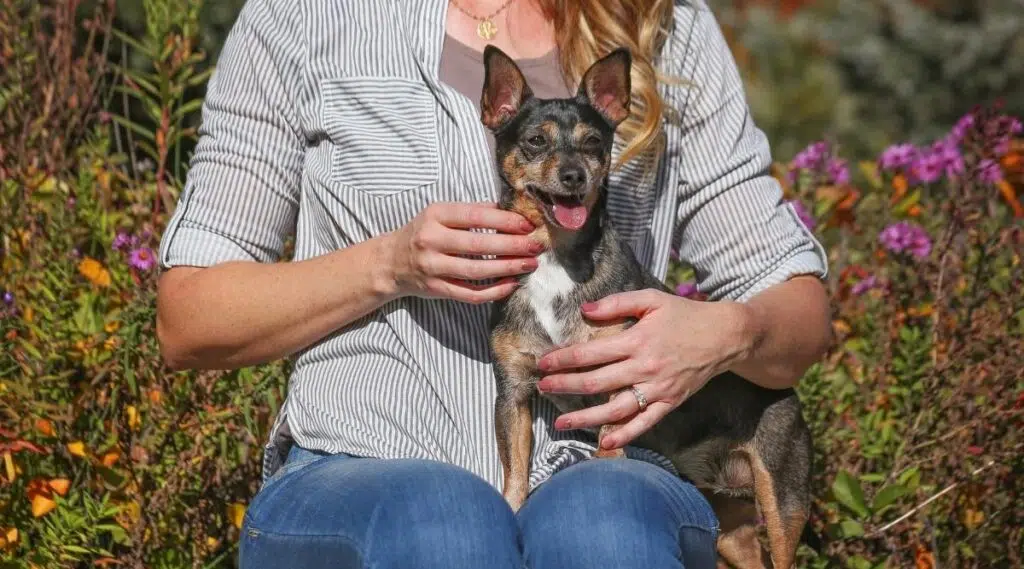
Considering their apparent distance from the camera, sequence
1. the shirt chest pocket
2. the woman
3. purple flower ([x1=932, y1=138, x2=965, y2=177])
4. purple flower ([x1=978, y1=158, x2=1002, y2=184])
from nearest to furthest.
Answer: the woman < the shirt chest pocket < purple flower ([x1=978, y1=158, x2=1002, y2=184]) < purple flower ([x1=932, y1=138, x2=965, y2=177])

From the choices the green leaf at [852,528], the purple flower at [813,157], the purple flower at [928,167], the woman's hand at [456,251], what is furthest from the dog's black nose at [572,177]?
the purple flower at [928,167]

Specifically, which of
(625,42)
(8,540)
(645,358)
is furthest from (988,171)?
(8,540)

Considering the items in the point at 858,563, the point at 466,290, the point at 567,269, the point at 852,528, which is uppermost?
the point at 466,290

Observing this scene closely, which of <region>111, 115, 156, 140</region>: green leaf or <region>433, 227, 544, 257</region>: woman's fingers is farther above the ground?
<region>433, 227, 544, 257</region>: woman's fingers

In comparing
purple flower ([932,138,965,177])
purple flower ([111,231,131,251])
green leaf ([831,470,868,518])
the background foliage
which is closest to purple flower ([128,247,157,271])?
the background foliage

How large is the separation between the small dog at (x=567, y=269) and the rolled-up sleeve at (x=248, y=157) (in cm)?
44

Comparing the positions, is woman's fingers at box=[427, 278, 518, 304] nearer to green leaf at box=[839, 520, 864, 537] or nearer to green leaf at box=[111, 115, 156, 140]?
green leaf at box=[839, 520, 864, 537]

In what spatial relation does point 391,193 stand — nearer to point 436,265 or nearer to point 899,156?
point 436,265

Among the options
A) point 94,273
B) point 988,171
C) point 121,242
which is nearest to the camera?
point 121,242

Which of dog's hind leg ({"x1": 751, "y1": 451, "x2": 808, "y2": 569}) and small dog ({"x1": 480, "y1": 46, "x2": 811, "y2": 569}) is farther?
dog's hind leg ({"x1": 751, "y1": 451, "x2": 808, "y2": 569})

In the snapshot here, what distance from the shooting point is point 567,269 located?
300 centimetres

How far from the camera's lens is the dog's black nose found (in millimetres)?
2795

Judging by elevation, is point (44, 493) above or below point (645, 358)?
below

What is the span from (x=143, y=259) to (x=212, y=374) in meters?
0.33
